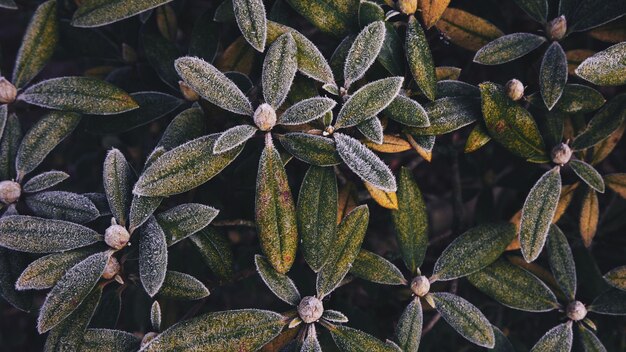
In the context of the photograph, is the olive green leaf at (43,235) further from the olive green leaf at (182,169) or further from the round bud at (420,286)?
the round bud at (420,286)

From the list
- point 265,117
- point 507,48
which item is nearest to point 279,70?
point 265,117

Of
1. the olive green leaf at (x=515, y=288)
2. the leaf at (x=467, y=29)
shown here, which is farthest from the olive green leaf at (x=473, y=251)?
the leaf at (x=467, y=29)

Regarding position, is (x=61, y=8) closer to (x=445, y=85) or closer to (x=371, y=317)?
(x=445, y=85)

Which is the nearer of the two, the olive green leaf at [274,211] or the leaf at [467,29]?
the olive green leaf at [274,211]

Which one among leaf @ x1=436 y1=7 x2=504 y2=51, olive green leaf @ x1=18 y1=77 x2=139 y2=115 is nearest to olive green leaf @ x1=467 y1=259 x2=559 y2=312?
leaf @ x1=436 y1=7 x2=504 y2=51

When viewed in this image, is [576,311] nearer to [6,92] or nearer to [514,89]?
[514,89]
